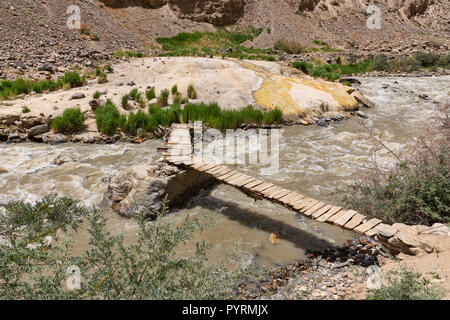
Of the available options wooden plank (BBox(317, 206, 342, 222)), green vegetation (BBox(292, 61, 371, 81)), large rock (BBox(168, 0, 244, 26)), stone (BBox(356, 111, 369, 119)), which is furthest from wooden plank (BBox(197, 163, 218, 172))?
large rock (BBox(168, 0, 244, 26))

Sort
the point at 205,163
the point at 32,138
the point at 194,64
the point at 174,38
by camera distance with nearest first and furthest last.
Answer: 1. the point at 205,163
2. the point at 32,138
3. the point at 194,64
4. the point at 174,38

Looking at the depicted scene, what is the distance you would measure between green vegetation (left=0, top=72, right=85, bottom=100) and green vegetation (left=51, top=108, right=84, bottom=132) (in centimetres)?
295

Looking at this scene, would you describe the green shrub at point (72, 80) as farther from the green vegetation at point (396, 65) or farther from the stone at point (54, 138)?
the green vegetation at point (396, 65)

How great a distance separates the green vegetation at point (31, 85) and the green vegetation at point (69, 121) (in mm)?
2952

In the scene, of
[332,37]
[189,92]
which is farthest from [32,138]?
[332,37]

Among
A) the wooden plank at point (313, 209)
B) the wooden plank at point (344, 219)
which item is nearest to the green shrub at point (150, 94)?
the wooden plank at point (313, 209)

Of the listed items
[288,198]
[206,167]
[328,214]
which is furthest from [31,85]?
[328,214]

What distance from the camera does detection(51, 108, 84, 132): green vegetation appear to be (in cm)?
891

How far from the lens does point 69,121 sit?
8.95 meters

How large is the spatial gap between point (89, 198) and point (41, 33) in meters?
16.1

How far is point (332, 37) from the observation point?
97.7ft

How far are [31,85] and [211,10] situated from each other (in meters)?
23.9

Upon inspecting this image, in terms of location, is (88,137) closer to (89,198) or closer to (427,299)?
(89,198)

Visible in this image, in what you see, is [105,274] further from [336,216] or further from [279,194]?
[336,216]
